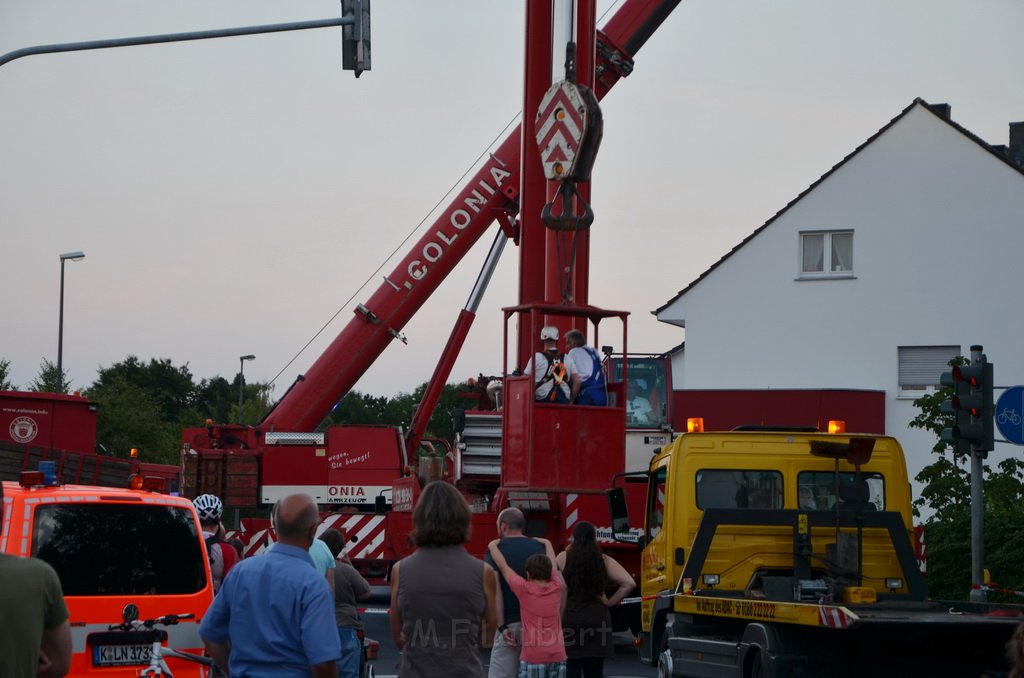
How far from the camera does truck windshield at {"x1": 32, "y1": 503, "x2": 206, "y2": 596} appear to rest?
8.46m

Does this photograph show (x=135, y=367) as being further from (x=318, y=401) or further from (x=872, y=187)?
(x=318, y=401)

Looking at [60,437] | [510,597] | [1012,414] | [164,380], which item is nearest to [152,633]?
[510,597]

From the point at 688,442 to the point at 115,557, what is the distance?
5141 mm

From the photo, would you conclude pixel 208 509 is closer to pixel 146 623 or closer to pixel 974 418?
pixel 146 623

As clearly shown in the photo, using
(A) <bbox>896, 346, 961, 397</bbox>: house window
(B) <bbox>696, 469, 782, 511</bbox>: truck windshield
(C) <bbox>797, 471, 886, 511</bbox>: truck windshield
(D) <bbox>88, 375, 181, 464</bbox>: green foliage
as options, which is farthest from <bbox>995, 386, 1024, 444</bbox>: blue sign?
(D) <bbox>88, 375, 181, 464</bbox>: green foliage

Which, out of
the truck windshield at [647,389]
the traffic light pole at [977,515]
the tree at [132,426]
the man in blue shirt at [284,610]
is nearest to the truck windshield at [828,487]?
the traffic light pole at [977,515]

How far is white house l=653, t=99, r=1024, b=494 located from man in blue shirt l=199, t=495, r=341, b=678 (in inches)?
1158

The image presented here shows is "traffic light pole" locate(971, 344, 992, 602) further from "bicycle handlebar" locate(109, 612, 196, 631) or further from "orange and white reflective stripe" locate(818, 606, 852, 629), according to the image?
"bicycle handlebar" locate(109, 612, 196, 631)

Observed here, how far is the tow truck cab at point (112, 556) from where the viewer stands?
8.41 m

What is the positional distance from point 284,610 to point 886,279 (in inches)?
1219

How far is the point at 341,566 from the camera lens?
10438mm

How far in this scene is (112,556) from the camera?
8.64 meters

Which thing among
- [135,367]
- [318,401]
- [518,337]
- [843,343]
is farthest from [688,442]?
[135,367]

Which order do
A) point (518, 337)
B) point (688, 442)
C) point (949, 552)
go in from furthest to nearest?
point (949, 552), point (518, 337), point (688, 442)
